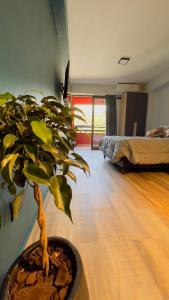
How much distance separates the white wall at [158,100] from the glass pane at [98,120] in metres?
1.70

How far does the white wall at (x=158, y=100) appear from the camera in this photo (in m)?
4.86

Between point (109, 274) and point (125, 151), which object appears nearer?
point (109, 274)

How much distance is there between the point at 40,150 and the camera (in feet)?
1.75

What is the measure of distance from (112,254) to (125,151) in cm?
220

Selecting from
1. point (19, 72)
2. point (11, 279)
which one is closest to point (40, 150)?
point (11, 279)

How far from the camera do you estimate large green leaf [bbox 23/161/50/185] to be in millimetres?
446

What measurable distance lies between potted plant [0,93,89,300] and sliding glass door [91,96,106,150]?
225 inches

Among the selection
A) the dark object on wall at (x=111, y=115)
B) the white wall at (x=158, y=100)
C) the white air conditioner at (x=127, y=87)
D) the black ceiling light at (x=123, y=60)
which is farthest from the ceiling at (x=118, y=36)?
the dark object on wall at (x=111, y=115)

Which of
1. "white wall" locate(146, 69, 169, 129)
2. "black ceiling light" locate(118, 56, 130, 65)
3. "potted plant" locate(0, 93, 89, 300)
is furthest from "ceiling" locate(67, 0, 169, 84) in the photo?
"potted plant" locate(0, 93, 89, 300)

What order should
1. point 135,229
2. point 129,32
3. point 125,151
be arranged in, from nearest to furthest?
point 135,229 < point 129,32 < point 125,151

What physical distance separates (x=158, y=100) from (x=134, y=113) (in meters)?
0.84

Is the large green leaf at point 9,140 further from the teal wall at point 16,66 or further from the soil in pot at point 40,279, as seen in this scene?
the soil in pot at point 40,279

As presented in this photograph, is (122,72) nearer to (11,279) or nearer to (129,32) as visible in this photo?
(129,32)

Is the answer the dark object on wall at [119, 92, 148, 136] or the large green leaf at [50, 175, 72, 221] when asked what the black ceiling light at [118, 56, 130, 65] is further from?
the large green leaf at [50, 175, 72, 221]
